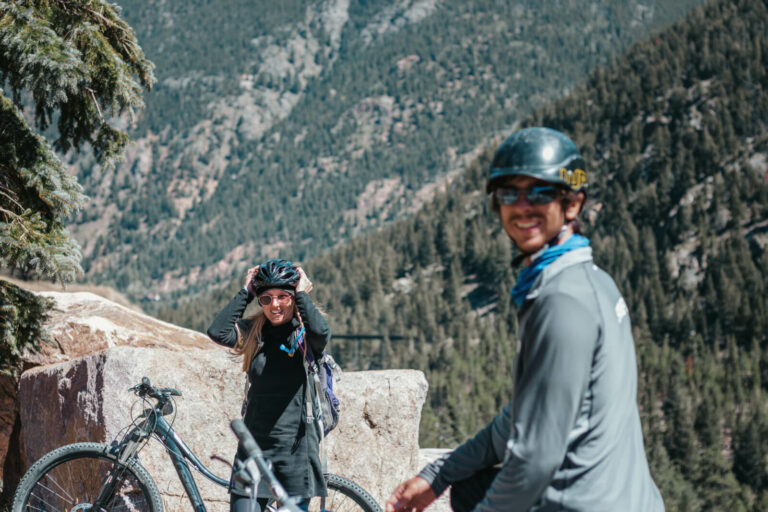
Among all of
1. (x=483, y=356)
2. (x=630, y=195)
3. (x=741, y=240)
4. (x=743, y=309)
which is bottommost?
(x=483, y=356)

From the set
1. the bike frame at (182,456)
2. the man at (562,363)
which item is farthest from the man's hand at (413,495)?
the bike frame at (182,456)

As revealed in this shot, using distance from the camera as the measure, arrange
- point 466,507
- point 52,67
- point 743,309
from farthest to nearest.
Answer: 1. point 743,309
2. point 52,67
3. point 466,507

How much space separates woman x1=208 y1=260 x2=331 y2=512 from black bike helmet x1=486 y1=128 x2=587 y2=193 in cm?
210

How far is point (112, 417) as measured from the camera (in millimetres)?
5699

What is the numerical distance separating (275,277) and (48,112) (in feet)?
17.2

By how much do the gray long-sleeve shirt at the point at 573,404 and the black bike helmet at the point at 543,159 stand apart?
0.23 m

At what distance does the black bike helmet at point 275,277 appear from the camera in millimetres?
3996

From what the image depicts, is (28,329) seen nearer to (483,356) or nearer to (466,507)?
(466,507)

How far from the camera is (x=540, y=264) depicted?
79.4 inches

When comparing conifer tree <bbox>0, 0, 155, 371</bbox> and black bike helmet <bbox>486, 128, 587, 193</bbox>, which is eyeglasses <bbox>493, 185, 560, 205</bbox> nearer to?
black bike helmet <bbox>486, 128, 587, 193</bbox>

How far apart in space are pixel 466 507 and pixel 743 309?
107762mm

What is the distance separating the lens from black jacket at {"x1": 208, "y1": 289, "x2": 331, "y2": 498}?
153 inches

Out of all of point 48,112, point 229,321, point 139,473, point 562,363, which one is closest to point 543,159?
point 562,363

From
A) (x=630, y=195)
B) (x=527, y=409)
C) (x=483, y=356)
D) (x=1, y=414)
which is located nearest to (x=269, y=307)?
(x=527, y=409)
